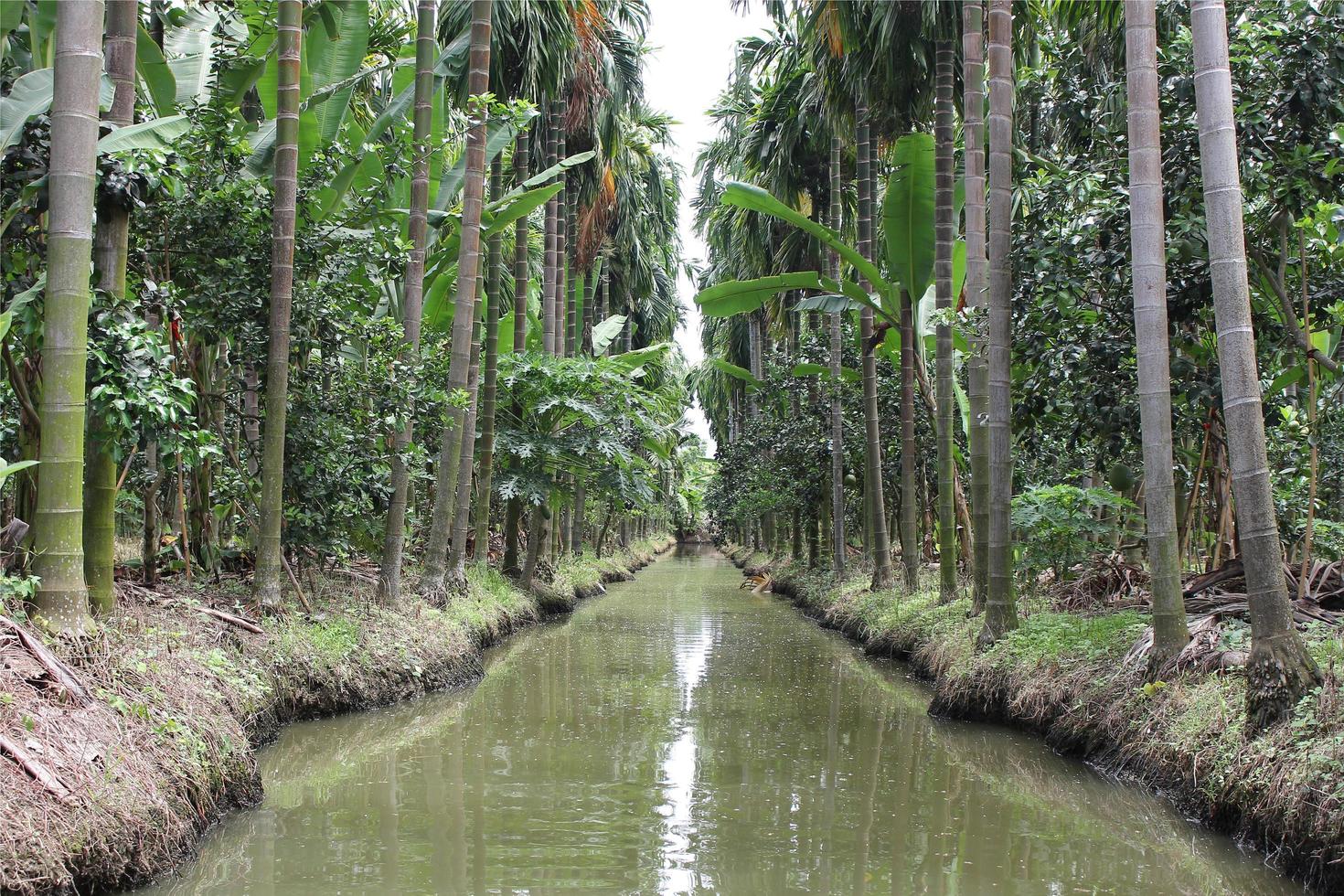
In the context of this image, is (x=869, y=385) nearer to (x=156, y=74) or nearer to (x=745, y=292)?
(x=745, y=292)

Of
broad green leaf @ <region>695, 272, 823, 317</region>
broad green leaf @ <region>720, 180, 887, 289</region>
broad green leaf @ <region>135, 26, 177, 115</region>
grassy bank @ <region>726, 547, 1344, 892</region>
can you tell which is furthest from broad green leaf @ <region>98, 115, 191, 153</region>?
broad green leaf @ <region>695, 272, 823, 317</region>

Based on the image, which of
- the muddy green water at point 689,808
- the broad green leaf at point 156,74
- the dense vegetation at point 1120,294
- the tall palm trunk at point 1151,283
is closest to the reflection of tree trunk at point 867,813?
the muddy green water at point 689,808

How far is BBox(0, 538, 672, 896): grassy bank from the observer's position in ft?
17.9

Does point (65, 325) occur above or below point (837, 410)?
below

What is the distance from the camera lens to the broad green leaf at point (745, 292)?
56.0 feet

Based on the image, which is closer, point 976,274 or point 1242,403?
point 1242,403

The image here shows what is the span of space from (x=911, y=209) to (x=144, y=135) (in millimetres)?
10160

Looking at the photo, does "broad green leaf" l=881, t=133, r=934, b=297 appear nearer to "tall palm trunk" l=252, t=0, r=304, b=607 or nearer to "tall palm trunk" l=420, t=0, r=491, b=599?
"tall palm trunk" l=420, t=0, r=491, b=599

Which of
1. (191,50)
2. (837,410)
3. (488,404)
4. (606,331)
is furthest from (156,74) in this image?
(606,331)

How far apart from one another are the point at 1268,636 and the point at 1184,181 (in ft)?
14.7

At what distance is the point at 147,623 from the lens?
864cm

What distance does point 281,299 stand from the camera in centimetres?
1094

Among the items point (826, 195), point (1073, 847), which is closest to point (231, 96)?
point (1073, 847)

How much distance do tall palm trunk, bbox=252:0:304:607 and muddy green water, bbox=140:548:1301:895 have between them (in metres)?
1.78
